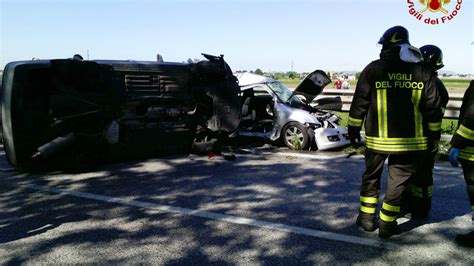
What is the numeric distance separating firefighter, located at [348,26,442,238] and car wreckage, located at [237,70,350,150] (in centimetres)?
430

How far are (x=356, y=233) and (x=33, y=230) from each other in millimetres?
3120

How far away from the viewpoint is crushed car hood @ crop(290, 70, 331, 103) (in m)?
8.27

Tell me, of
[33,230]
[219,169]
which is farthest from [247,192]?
[33,230]

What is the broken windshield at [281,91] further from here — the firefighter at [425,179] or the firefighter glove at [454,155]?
the firefighter glove at [454,155]

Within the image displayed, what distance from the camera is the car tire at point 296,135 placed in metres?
8.23

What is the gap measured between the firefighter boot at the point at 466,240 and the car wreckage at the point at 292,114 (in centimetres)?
448

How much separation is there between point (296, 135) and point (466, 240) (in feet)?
16.2

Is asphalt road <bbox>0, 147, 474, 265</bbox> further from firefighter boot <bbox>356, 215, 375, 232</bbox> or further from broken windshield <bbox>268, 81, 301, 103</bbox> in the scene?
broken windshield <bbox>268, 81, 301, 103</bbox>

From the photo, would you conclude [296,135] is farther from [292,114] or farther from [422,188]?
[422,188]

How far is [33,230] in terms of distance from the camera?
4.06 meters

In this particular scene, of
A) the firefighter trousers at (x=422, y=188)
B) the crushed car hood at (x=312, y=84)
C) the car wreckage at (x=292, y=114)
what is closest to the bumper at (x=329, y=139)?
the car wreckage at (x=292, y=114)

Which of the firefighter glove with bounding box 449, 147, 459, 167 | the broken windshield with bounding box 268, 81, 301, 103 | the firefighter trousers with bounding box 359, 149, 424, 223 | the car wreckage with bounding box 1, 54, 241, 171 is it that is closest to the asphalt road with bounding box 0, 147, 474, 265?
→ the firefighter trousers with bounding box 359, 149, 424, 223

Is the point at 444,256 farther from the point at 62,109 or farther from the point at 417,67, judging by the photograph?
the point at 62,109

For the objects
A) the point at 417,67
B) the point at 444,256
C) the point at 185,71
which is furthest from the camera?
the point at 185,71
